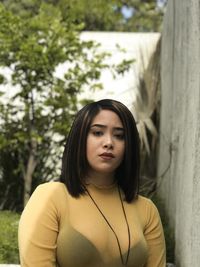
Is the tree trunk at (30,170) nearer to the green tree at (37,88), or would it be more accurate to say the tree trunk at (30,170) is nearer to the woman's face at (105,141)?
the green tree at (37,88)

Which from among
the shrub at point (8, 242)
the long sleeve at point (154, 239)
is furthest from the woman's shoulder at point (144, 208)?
the shrub at point (8, 242)

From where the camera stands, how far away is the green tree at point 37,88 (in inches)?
235

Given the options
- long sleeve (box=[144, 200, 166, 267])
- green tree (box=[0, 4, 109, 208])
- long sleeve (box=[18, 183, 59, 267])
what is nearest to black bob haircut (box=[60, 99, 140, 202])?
long sleeve (box=[18, 183, 59, 267])

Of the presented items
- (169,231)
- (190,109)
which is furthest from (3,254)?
(190,109)

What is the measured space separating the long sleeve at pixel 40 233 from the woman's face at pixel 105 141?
229mm

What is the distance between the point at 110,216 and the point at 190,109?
0.88m

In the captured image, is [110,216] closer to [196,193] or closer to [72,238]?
[72,238]

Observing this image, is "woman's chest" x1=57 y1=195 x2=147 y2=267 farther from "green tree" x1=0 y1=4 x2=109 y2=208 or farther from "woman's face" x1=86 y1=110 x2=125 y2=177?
"green tree" x1=0 y1=4 x2=109 y2=208

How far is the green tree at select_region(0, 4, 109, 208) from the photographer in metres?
5.96

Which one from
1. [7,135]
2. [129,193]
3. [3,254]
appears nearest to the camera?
[129,193]

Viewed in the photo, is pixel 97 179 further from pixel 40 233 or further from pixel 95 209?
pixel 40 233

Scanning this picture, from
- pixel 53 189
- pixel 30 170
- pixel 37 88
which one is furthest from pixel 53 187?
pixel 30 170

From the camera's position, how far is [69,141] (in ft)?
7.42

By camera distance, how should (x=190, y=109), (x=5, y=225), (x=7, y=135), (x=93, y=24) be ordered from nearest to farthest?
(x=190, y=109)
(x=5, y=225)
(x=7, y=135)
(x=93, y=24)
